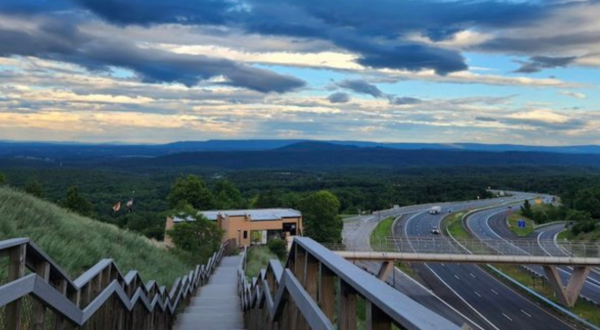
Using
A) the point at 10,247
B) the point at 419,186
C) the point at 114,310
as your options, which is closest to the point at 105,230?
the point at 114,310

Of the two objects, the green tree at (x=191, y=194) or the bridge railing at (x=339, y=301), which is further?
the green tree at (x=191, y=194)

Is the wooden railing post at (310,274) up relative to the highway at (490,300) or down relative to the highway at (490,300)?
up

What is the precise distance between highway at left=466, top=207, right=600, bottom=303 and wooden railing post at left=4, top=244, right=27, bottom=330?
114ft

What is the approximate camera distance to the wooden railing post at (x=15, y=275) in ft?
9.63

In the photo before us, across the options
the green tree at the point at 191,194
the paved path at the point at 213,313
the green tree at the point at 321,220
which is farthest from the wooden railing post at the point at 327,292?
the green tree at the point at 191,194

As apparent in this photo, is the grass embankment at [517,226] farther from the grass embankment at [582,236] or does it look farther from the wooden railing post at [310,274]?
the wooden railing post at [310,274]

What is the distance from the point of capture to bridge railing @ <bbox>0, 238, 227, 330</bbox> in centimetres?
293

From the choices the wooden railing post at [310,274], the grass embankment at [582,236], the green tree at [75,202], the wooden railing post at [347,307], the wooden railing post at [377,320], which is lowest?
the grass embankment at [582,236]

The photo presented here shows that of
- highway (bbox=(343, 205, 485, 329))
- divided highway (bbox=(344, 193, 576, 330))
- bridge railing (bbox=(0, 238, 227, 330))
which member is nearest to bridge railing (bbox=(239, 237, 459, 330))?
bridge railing (bbox=(0, 238, 227, 330))

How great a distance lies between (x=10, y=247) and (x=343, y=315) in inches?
82.0

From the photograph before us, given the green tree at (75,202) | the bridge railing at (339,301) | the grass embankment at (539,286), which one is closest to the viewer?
the bridge railing at (339,301)

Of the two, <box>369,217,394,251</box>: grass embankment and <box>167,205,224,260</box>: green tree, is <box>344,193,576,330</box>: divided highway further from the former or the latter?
<box>167,205,224,260</box>: green tree

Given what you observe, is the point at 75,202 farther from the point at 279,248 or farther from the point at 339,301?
the point at 339,301

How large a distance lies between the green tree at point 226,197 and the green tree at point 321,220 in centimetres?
1340
